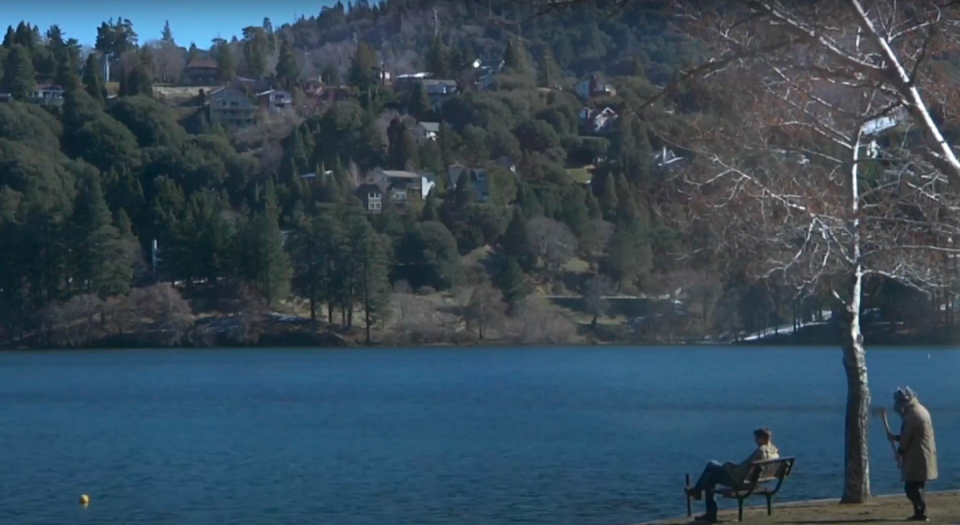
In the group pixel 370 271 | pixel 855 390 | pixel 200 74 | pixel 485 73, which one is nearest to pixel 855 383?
pixel 855 390

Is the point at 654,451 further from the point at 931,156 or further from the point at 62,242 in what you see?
the point at 62,242

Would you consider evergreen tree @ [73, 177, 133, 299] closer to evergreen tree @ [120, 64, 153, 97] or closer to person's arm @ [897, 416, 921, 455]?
evergreen tree @ [120, 64, 153, 97]

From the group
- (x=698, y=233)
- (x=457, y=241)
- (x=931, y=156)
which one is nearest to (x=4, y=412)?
(x=698, y=233)

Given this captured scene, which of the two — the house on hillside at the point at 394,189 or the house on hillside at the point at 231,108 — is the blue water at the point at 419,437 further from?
the house on hillside at the point at 231,108

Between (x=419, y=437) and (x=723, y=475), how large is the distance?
1779 centimetres

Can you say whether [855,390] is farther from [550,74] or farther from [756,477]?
→ [550,74]

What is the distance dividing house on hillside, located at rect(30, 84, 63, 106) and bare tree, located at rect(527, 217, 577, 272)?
6151 centimetres

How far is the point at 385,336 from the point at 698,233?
68213 millimetres

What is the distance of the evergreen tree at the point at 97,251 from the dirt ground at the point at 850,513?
71234 millimetres

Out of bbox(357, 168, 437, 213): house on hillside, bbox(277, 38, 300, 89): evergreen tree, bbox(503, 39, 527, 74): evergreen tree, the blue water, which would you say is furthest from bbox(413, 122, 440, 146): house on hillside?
the blue water

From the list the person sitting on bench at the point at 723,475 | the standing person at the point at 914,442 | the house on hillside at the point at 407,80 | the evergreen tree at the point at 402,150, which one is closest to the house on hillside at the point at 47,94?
the house on hillside at the point at 407,80

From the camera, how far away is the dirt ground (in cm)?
1477

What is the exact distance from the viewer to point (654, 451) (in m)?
29.2

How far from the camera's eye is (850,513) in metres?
15.3
